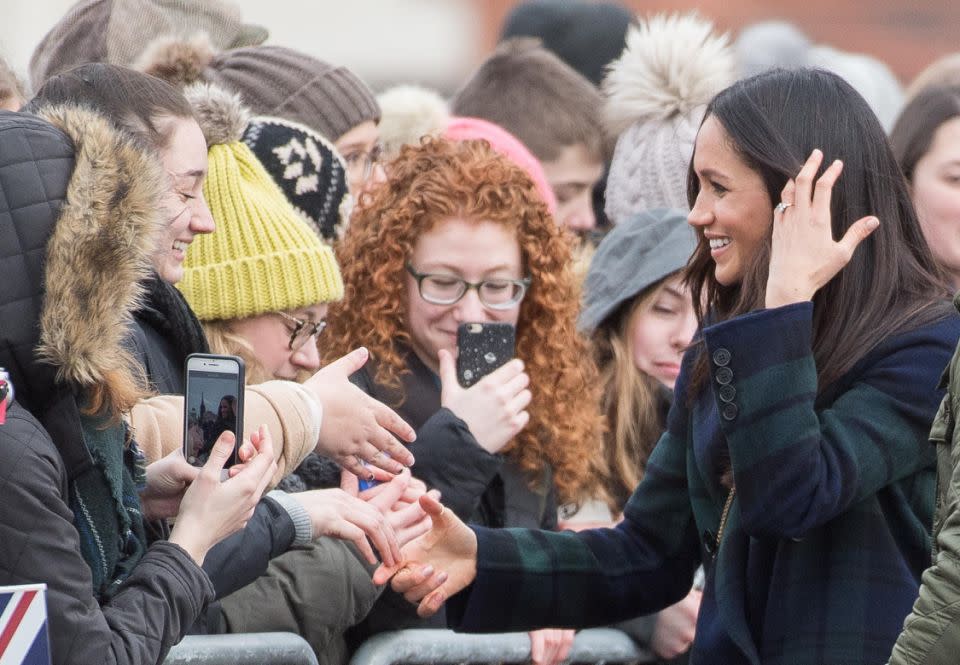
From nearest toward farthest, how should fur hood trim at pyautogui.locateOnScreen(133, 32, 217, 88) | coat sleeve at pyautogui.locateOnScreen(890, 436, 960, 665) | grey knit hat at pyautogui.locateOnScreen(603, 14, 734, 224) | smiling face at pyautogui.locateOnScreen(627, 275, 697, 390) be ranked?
coat sleeve at pyautogui.locateOnScreen(890, 436, 960, 665), fur hood trim at pyautogui.locateOnScreen(133, 32, 217, 88), smiling face at pyautogui.locateOnScreen(627, 275, 697, 390), grey knit hat at pyautogui.locateOnScreen(603, 14, 734, 224)

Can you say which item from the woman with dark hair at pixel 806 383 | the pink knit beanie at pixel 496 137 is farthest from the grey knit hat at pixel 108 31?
the woman with dark hair at pixel 806 383

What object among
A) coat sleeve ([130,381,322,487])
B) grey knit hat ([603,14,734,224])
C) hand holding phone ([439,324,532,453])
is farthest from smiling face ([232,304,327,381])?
grey knit hat ([603,14,734,224])

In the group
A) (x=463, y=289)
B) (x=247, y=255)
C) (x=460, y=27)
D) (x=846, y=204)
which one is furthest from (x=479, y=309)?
(x=460, y=27)

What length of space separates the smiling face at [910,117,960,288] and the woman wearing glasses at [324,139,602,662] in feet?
3.88

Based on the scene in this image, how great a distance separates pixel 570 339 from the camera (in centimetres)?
457

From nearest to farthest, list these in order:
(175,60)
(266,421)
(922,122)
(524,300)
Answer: (266,421)
(524,300)
(175,60)
(922,122)

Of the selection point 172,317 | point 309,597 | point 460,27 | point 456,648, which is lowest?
point 460,27

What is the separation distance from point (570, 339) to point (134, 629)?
208 cm

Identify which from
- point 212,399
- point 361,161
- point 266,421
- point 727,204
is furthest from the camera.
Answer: point 361,161

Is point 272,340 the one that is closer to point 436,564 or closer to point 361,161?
point 436,564

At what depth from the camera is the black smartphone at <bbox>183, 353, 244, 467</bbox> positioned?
10.00 ft

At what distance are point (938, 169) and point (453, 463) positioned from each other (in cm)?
192

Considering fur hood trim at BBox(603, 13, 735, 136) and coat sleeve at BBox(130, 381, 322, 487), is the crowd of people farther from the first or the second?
fur hood trim at BBox(603, 13, 735, 136)

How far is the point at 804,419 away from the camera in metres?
2.91
